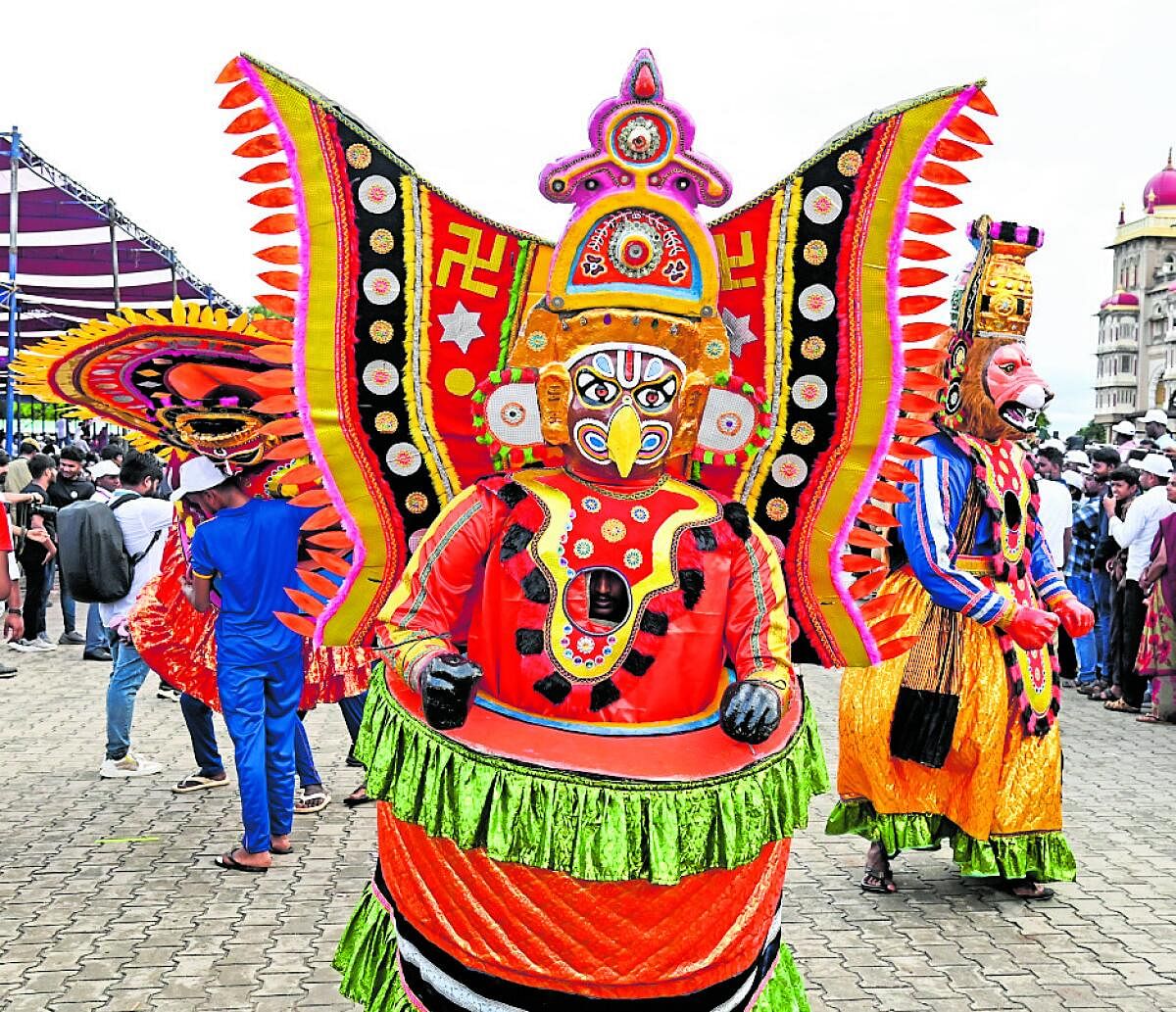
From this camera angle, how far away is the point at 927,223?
3109 millimetres

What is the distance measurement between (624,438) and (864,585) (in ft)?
2.97

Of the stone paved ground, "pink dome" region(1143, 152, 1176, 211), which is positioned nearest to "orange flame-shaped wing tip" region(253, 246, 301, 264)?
the stone paved ground

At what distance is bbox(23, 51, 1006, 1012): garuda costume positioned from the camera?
273 centimetres

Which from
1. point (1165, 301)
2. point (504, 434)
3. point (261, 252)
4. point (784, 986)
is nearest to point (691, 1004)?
point (784, 986)

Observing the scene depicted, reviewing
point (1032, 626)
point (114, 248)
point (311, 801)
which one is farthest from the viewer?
point (114, 248)

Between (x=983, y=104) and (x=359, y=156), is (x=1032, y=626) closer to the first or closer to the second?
(x=983, y=104)

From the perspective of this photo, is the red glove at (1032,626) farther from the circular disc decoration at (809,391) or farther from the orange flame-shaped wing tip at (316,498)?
the orange flame-shaped wing tip at (316,498)

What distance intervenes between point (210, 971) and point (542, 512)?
2.39 m

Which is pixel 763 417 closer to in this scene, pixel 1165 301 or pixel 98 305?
pixel 98 305

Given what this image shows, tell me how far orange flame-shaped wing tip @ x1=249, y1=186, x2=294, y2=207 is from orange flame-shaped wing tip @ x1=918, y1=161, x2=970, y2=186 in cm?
158

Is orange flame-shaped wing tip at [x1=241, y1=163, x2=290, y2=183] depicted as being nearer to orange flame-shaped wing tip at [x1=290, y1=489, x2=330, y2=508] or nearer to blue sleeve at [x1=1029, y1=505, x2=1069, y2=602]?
orange flame-shaped wing tip at [x1=290, y1=489, x2=330, y2=508]

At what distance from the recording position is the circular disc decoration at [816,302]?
10.5ft

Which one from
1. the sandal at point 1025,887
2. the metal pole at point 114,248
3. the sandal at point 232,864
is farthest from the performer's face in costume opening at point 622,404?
the metal pole at point 114,248

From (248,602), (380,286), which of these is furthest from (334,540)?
(248,602)
